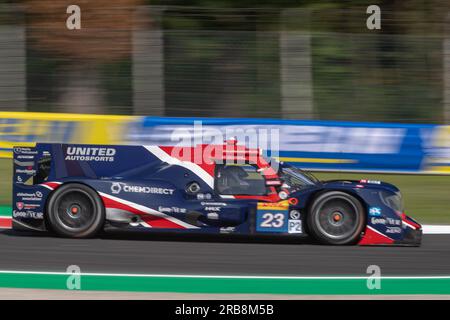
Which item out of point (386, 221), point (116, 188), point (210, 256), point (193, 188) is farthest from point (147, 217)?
point (386, 221)

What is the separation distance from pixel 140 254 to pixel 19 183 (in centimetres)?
165

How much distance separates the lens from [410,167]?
12.8m

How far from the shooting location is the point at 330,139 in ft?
42.5

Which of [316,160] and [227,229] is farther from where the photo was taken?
[316,160]

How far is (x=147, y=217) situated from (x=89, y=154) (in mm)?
886

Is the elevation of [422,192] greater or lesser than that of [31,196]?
lesser

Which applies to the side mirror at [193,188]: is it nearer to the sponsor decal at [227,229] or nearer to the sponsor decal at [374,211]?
the sponsor decal at [227,229]

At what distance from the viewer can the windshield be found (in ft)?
29.3

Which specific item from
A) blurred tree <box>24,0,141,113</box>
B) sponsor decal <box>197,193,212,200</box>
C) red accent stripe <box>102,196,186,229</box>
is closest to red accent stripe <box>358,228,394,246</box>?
sponsor decal <box>197,193,212,200</box>

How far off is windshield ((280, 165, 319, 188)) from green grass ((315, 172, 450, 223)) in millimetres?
2561

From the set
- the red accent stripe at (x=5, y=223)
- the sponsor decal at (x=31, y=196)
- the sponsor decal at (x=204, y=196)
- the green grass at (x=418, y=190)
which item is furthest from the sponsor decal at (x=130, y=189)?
the green grass at (x=418, y=190)

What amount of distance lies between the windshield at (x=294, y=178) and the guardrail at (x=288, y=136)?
12.3ft

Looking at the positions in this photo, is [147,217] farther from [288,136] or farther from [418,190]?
[418,190]

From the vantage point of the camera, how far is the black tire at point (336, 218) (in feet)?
28.7
